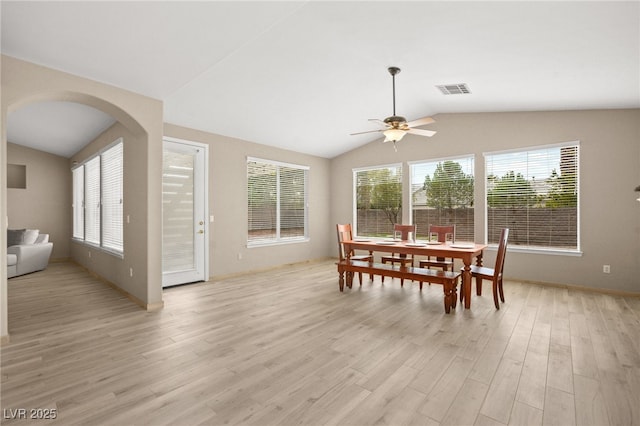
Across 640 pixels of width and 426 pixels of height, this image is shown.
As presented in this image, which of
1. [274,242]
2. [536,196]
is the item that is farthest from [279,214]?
[536,196]

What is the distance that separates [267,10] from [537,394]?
11.6ft

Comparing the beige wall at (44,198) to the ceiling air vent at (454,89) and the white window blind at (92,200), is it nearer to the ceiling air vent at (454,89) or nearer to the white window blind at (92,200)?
the white window blind at (92,200)

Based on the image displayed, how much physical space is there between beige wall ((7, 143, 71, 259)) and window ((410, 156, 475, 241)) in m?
8.38

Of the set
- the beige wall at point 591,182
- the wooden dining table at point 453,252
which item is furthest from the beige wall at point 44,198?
the beige wall at point 591,182

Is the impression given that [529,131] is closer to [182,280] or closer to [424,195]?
[424,195]

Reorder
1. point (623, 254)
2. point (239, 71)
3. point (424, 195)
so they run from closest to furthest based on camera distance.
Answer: point (239, 71) → point (623, 254) → point (424, 195)

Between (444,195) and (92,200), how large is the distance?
7.06 m

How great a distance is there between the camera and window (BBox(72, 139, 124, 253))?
16.6 ft

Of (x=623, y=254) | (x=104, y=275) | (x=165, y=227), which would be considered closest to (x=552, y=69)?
(x=623, y=254)

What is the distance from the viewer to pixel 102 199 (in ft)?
18.7

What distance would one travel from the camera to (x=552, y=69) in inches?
141

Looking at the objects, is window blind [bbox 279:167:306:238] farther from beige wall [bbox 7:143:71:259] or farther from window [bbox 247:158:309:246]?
beige wall [bbox 7:143:71:259]

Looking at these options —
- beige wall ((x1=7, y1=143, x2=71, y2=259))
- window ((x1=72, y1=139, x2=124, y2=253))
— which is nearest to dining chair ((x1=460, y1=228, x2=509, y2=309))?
window ((x1=72, y1=139, x2=124, y2=253))

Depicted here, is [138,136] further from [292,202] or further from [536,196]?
[536,196]
